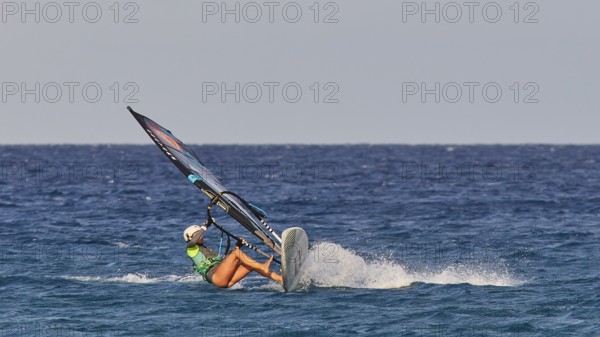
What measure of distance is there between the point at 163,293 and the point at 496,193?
3324cm

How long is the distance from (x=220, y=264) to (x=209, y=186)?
5.27ft

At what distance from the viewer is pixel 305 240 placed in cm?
2014

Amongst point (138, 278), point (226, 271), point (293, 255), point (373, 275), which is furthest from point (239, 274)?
point (373, 275)

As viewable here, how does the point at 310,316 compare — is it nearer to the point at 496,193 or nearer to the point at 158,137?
the point at 158,137

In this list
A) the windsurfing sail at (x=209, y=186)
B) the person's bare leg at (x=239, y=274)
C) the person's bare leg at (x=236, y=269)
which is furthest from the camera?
the person's bare leg at (x=239, y=274)

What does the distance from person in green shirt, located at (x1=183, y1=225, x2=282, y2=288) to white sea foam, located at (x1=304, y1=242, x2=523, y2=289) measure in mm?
1596

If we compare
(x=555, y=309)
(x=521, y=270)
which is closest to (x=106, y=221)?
(x=521, y=270)

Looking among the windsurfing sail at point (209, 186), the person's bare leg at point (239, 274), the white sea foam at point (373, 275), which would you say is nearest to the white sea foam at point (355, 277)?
the white sea foam at point (373, 275)

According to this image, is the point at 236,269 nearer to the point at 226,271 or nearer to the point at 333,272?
the point at 226,271

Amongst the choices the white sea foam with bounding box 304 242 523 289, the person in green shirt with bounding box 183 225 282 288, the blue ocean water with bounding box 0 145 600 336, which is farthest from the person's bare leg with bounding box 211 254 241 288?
the white sea foam with bounding box 304 242 523 289

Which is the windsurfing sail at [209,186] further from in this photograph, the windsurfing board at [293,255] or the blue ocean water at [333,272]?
the blue ocean water at [333,272]

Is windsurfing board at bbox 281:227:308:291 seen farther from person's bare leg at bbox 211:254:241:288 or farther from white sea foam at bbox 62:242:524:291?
person's bare leg at bbox 211:254:241:288

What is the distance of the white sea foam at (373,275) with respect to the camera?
2111 cm

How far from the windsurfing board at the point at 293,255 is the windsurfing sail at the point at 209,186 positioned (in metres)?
0.23
